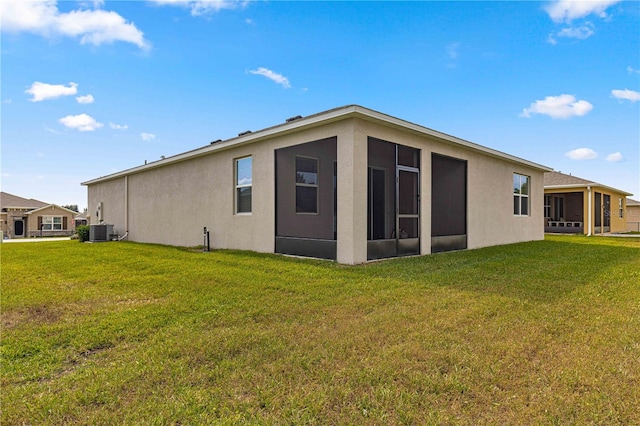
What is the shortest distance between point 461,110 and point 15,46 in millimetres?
12171

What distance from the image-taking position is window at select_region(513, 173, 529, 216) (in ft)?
42.3

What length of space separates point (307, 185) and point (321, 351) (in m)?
7.82

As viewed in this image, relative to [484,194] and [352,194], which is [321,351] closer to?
[352,194]

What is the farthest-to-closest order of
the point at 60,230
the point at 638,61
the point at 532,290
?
the point at 60,230 < the point at 638,61 < the point at 532,290

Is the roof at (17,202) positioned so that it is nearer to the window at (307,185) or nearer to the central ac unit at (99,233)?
the central ac unit at (99,233)

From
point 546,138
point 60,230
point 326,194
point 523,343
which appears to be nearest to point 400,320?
point 523,343

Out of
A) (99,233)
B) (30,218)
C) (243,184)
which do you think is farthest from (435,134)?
(30,218)

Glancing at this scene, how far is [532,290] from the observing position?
4.80 meters

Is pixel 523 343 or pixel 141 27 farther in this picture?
pixel 141 27

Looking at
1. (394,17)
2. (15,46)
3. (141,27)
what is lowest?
(15,46)

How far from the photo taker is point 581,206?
21.3m

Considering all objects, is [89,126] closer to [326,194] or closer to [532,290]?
[326,194]

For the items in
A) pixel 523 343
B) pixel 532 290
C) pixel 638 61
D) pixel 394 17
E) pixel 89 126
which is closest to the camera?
pixel 523 343

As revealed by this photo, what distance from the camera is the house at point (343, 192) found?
7.20 meters
